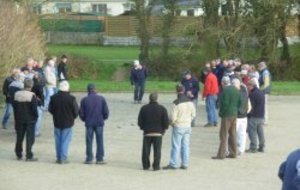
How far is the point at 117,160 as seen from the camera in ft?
55.7

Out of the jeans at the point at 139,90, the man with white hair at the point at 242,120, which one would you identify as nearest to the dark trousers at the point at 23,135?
the man with white hair at the point at 242,120

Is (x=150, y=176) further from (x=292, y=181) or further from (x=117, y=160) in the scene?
(x=292, y=181)

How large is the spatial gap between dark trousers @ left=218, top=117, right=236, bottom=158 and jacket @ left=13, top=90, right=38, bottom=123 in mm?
4107

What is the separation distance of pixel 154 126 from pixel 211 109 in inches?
265

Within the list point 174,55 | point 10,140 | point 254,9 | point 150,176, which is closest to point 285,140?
point 150,176

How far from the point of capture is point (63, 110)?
16.5m

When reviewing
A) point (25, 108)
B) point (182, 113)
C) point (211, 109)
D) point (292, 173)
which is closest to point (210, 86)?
point (211, 109)

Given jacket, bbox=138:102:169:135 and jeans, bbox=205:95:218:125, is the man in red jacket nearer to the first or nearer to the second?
jeans, bbox=205:95:218:125

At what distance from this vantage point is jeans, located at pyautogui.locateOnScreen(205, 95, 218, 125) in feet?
72.9

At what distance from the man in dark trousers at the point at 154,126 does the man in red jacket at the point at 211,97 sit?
6486mm

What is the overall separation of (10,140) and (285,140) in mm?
7016

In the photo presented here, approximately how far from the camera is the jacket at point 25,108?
16.9 meters

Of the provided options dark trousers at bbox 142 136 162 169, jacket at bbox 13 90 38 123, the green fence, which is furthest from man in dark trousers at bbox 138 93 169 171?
the green fence

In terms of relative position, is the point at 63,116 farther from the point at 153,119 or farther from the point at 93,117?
the point at 153,119
